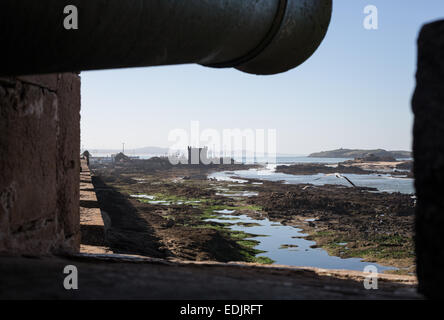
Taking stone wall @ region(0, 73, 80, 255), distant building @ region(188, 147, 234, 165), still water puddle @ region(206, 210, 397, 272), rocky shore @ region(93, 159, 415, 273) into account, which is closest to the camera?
stone wall @ region(0, 73, 80, 255)

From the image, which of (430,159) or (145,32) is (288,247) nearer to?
(145,32)

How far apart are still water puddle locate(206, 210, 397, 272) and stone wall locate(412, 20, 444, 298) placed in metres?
9.73

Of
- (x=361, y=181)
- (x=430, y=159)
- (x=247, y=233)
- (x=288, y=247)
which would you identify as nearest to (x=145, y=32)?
(x=430, y=159)

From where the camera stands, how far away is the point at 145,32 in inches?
55.5

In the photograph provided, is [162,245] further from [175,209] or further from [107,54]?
[107,54]

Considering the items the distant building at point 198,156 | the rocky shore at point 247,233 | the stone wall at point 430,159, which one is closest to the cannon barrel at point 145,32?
the stone wall at point 430,159

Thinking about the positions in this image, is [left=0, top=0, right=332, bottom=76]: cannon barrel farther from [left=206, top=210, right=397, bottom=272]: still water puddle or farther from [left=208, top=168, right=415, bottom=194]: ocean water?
[left=208, top=168, right=415, bottom=194]: ocean water

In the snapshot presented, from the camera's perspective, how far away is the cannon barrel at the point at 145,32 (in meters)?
1.22

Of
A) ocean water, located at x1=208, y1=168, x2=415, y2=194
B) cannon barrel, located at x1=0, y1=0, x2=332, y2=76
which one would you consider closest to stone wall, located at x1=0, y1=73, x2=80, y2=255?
cannon barrel, located at x1=0, y1=0, x2=332, y2=76

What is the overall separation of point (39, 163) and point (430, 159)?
2005mm

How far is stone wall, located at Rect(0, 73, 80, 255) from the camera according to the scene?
196cm
